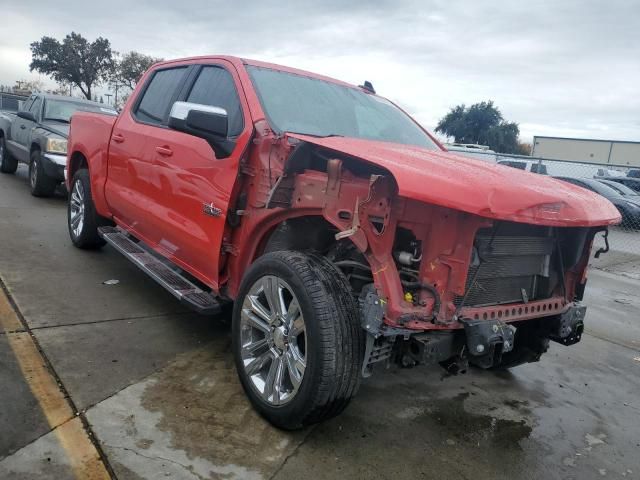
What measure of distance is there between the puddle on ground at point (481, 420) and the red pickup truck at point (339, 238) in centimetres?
31

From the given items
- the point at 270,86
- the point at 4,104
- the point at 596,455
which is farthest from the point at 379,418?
the point at 4,104

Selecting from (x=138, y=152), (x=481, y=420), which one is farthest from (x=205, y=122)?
(x=481, y=420)

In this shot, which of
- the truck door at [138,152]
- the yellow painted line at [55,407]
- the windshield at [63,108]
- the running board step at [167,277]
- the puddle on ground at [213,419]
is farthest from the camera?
the windshield at [63,108]

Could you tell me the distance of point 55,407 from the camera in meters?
2.90

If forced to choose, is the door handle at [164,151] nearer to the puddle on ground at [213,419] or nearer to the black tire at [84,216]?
the puddle on ground at [213,419]

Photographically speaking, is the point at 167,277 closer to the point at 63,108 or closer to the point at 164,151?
the point at 164,151

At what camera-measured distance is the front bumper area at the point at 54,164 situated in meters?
8.63

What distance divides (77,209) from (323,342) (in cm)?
445

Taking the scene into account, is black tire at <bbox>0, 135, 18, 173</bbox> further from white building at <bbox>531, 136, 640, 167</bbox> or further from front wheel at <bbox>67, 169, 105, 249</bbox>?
white building at <bbox>531, 136, 640, 167</bbox>

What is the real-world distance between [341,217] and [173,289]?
1.57 metres

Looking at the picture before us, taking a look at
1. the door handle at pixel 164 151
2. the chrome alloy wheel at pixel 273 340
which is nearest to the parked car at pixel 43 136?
the door handle at pixel 164 151

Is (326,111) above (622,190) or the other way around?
above

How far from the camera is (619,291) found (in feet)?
25.3

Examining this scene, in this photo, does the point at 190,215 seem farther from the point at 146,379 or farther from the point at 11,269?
the point at 11,269
